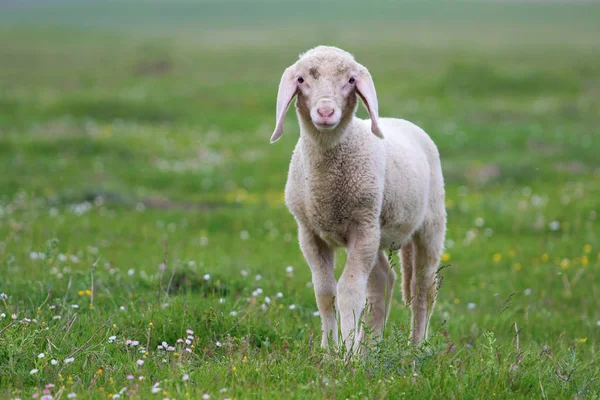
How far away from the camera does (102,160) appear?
682 inches

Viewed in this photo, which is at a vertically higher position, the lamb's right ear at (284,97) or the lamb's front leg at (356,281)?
the lamb's right ear at (284,97)

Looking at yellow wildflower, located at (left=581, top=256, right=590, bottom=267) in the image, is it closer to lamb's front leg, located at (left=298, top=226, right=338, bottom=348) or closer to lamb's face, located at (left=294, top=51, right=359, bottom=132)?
lamb's front leg, located at (left=298, top=226, right=338, bottom=348)

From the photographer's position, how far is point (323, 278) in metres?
5.53

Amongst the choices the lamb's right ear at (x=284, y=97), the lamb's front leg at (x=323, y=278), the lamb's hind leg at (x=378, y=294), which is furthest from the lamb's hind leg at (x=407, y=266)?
the lamb's right ear at (x=284, y=97)

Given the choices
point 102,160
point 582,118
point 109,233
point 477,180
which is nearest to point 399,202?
point 109,233

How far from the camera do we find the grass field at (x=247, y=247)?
452 centimetres

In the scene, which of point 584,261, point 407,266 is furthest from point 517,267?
point 407,266

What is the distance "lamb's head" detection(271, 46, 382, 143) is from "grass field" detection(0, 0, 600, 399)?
146 centimetres

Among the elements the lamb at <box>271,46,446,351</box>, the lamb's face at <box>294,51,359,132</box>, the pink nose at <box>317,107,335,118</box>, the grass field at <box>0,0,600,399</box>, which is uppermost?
the lamb's face at <box>294,51,359,132</box>

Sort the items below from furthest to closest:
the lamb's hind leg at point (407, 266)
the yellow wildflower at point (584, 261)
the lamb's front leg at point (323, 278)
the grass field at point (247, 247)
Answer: the yellow wildflower at point (584, 261), the lamb's hind leg at point (407, 266), the lamb's front leg at point (323, 278), the grass field at point (247, 247)

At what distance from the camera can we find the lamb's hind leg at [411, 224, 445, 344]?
629 cm

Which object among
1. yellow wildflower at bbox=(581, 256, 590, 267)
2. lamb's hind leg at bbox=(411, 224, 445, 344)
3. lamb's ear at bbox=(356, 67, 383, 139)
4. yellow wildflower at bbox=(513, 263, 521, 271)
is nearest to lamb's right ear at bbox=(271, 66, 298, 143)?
lamb's ear at bbox=(356, 67, 383, 139)

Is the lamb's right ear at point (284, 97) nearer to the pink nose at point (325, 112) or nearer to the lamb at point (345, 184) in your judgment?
the lamb at point (345, 184)

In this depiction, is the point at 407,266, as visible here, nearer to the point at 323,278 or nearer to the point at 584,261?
the point at 323,278
